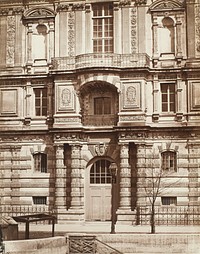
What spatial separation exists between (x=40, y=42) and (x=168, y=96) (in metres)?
6.96

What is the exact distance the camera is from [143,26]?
92.9ft

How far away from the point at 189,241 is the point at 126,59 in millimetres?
11599

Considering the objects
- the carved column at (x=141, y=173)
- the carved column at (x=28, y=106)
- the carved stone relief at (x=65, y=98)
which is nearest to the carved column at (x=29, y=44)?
the carved column at (x=28, y=106)

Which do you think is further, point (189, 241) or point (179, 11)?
point (179, 11)

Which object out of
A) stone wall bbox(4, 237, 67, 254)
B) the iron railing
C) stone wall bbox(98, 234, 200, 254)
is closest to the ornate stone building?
the iron railing

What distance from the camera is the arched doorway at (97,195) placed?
1099 inches

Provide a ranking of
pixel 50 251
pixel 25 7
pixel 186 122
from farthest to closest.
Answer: pixel 25 7
pixel 186 122
pixel 50 251

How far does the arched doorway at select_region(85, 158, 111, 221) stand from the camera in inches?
1099

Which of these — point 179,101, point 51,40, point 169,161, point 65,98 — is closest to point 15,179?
point 65,98

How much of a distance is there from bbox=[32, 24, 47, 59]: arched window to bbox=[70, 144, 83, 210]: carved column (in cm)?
504

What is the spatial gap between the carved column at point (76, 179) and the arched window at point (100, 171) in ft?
2.51

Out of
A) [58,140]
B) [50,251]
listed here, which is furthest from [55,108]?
[50,251]

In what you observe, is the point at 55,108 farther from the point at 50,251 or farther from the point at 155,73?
the point at 50,251

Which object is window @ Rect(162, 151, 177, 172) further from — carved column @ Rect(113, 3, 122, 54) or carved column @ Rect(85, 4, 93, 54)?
carved column @ Rect(85, 4, 93, 54)
